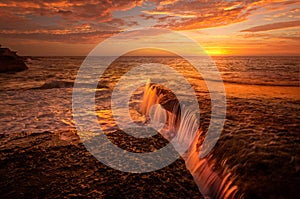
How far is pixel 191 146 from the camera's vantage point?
5816mm

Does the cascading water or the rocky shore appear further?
the rocky shore

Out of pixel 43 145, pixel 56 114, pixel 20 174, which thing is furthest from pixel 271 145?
pixel 56 114

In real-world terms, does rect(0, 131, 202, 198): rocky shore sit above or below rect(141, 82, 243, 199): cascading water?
below

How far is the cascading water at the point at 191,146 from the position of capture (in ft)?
12.8

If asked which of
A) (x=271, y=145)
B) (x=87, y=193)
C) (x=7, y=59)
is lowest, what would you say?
(x=87, y=193)

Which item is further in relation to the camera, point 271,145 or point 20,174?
point 20,174

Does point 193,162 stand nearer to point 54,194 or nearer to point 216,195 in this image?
point 216,195

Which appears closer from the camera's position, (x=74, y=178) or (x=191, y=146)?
(x=74, y=178)

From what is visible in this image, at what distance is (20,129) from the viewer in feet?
25.7

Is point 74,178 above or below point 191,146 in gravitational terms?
below

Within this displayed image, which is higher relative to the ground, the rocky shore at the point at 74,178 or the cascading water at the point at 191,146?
the cascading water at the point at 191,146

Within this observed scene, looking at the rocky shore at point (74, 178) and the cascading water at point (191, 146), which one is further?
the rocky shore at point (74, 178)

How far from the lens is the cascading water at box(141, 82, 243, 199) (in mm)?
3898

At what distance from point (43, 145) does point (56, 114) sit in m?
4.53
